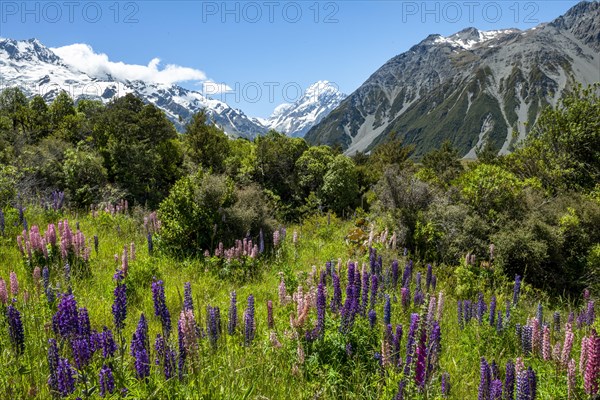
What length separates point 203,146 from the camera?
18953 millimetres

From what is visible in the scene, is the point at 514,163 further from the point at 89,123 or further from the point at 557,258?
the point at 89,123

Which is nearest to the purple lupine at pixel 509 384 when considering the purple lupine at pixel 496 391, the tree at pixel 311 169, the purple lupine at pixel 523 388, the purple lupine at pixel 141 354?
the purple lupine at pixel 523 388

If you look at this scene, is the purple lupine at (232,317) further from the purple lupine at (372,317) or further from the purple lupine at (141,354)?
the purple lupine at (372,317)

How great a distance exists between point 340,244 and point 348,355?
7318 millimetres

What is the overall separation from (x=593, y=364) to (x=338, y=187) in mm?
15116

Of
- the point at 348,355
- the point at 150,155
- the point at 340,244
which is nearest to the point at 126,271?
the point at 348,355

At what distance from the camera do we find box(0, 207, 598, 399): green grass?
2.96 m

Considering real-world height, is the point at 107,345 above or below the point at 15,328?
below

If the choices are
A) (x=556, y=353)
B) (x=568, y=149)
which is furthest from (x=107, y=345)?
(x=568, y=149)

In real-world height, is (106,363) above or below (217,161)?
below

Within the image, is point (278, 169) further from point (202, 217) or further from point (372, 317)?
point (372, 317)

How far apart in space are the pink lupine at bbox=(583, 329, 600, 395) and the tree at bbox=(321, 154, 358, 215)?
47.4 feet

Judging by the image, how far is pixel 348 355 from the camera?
3688 millimetres

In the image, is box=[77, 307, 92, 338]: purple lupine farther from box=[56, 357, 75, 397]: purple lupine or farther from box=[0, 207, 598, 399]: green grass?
box=[56, 357, 75, 397]: purple lupine
